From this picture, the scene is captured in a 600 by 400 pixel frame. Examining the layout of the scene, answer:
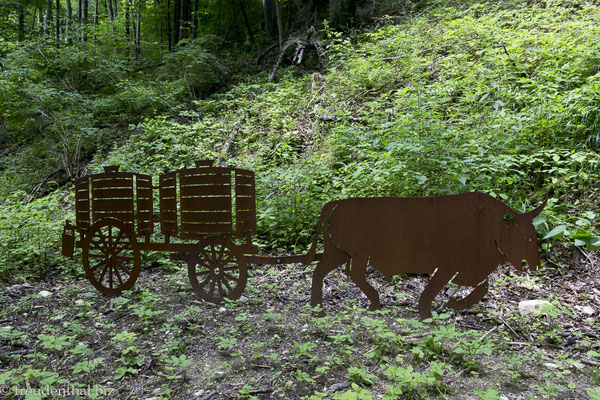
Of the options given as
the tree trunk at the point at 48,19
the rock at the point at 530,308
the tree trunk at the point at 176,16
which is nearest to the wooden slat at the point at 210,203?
the rock at the point at 530,308

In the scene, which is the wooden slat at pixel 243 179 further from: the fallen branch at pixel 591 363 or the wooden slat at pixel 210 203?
the fallen branch at pixel 591 363

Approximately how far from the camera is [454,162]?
413 cm

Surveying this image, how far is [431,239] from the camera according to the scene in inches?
110

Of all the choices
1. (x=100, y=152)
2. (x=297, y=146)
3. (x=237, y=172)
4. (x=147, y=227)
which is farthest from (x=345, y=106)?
(x=100, y=152)

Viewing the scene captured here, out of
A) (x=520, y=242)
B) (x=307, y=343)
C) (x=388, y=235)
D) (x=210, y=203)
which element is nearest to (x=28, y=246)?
(x=210, y=203)

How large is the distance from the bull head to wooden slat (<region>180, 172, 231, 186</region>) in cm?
248

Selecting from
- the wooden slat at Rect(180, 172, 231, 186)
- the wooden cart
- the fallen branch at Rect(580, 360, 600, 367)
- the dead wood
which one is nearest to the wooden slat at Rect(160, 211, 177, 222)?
the wooden cart

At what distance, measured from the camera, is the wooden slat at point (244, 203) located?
11.2 feet

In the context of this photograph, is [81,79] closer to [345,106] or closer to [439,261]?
[345,106]

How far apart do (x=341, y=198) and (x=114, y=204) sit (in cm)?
270

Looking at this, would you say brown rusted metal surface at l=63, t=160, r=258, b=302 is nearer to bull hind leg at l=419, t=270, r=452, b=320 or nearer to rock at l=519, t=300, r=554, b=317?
bull hind leg at l=419, t=270, r=452, b=320

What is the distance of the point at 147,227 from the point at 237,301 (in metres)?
1.30

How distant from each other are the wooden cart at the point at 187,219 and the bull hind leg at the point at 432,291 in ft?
3.62

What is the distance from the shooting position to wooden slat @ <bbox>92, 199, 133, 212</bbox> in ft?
11.9
